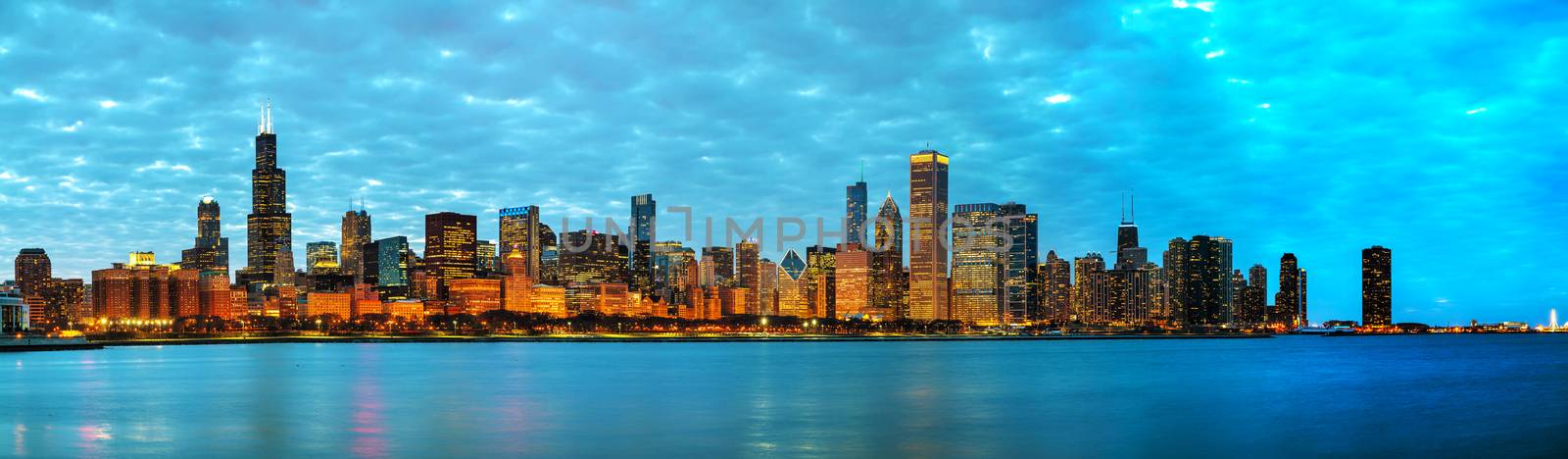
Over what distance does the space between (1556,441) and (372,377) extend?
72.1m

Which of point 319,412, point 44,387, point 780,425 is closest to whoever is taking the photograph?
point 780,425

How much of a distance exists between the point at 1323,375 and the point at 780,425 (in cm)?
6387

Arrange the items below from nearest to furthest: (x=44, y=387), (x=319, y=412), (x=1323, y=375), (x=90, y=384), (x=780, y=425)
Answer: (x=780, y=425)
(x=319, y=412)
(x=44, y=387)
(x=90, y=384)
(x=1323, y=375)

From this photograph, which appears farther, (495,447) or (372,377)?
(372,377)

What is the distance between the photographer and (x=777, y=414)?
175 ft

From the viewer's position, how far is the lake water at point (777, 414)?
40219 mm

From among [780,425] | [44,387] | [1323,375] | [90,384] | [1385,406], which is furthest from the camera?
[1323,375]

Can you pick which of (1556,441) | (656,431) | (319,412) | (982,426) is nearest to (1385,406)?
(1556,441)

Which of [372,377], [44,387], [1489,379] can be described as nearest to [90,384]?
[44,387]

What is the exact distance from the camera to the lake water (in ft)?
132

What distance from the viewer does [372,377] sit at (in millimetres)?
88062

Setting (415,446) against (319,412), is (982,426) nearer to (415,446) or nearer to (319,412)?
(415,446)

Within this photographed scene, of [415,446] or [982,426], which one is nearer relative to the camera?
[415,446]

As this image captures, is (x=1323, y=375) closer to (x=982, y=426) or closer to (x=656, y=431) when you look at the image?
(x=982, y=426)
